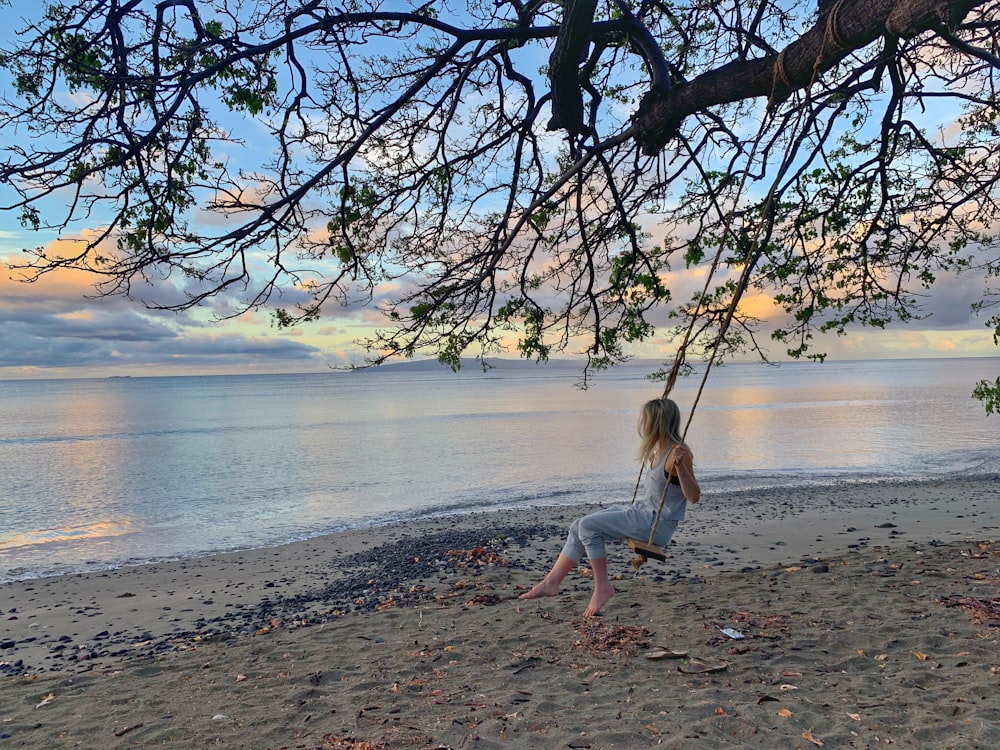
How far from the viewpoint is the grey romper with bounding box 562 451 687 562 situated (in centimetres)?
528

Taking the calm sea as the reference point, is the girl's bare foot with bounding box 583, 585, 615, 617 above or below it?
above

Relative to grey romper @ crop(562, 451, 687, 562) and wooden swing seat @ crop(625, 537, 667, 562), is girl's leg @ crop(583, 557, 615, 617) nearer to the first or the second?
grey romper @ crop(562, 451, 687, 562)

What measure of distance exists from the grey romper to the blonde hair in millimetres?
101

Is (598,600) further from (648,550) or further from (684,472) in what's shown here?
(684,472)

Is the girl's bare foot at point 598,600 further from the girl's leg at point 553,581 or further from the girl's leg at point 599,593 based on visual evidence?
the girl's leg at point 553,581

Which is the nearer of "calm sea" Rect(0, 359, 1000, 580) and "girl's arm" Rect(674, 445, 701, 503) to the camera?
"girl's arm" Rect(674, 445, 701, 503)

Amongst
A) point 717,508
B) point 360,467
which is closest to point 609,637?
point 717,508

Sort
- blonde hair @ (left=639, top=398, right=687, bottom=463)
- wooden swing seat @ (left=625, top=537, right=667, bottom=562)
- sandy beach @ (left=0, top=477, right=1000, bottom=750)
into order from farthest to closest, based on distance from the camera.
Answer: blonde hair @ (left=639, top=398, right=687, bottom=463)
wooden swing seat @ (left=625, top=537, right=667, bottom=562)
sandy beach @ (left=0, top=477, right=1000, bottom=750)

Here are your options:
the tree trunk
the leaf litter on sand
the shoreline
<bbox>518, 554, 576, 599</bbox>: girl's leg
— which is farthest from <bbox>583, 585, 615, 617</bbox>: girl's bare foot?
the shoreline

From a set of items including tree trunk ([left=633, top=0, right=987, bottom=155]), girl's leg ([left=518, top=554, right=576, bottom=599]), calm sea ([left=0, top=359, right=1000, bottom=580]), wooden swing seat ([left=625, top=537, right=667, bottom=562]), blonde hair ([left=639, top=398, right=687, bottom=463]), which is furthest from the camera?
calm sea ([left=0, top=359, right=1000, bottom=580])

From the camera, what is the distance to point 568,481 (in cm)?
1964

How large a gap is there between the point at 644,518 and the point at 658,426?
2.37ft

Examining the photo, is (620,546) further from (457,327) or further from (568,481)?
(568,481)

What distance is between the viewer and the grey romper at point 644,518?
5.28 m
